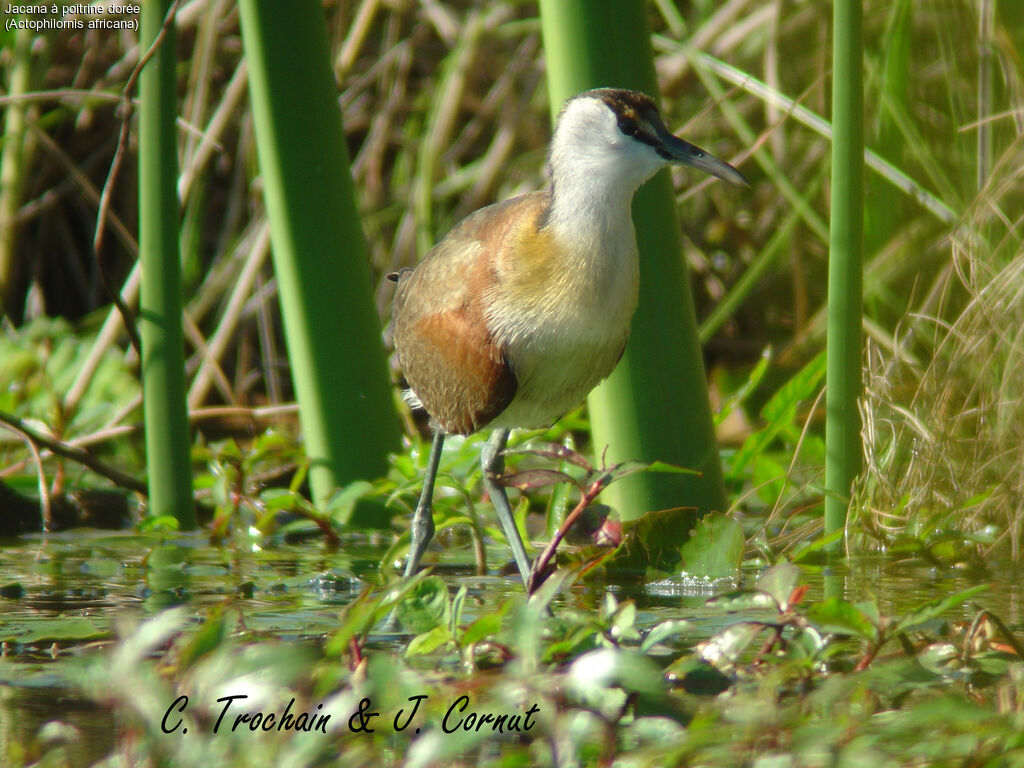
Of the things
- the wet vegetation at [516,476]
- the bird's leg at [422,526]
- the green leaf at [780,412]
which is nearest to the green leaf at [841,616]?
the wet vegetation at [516,476]

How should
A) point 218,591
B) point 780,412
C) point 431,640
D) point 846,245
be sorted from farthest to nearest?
point 780,412, point 218,591, point 846,245, point 431,640

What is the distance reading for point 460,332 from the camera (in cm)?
288

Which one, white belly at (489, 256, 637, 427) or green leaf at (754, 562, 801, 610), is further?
white belly at (489, 256, 637, 427)

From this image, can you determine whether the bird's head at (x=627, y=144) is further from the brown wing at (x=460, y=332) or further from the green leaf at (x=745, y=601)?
the green leaf at (x=745, y=601)

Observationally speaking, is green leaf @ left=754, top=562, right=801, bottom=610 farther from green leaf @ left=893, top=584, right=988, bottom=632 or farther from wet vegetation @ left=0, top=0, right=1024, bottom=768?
green leaf @ left=893, top=584, right=988, bottom=632

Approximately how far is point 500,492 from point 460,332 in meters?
0.52

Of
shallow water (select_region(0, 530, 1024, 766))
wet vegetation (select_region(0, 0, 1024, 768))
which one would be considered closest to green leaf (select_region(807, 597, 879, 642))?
wet vegetation (select_region(0, 0, 1024, 768))

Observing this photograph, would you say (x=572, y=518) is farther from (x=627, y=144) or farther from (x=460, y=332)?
(x=627, y=144)

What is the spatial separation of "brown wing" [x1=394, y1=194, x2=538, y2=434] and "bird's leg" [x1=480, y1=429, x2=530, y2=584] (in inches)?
7.9

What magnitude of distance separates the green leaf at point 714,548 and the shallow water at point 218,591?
0.06 metres

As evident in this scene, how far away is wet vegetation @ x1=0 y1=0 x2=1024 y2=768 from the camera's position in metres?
1.81

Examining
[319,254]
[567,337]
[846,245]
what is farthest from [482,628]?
[319,254]

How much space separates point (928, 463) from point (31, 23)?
4.08 meters

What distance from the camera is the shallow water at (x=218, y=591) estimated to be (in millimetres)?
2260
